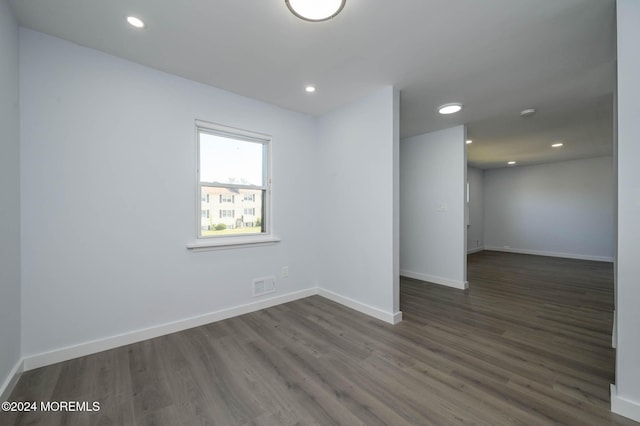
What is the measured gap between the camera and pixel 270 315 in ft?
9.78

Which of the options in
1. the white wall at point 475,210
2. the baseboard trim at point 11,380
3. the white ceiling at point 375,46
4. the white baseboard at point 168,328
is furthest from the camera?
the white wall at point 475,210

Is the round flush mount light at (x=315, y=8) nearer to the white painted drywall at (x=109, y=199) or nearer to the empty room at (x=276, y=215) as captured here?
the empty room at (x=276, y=215)

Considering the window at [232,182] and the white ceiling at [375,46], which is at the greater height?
the white ceiling at [375,46]

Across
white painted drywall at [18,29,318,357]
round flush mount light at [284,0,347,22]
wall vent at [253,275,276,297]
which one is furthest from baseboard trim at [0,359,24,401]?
round flush mount light at [284,0,347,22]

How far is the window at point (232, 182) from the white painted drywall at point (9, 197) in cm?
128

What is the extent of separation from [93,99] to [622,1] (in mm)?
3818

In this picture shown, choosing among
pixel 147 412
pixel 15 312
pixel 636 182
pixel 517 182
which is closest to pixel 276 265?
pixel 147 412

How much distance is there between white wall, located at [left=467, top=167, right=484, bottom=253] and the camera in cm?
741

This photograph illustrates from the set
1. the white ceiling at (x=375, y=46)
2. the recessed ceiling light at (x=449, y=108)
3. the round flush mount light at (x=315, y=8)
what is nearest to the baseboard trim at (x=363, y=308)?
the white ceiling at (x=375, y=46)

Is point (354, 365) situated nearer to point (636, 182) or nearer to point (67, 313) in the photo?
point (636, 182)

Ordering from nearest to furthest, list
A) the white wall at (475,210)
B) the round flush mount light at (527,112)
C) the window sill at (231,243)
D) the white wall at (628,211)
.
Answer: the white wall at (628,211) → the window sill at (231,243) → the round flush mount light at (527,112) → the white wall at (475,210)

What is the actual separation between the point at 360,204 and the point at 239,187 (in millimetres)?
1502

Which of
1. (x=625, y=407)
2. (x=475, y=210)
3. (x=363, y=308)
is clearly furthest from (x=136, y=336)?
(x=475, y=210)

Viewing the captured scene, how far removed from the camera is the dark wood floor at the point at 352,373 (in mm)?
1528
